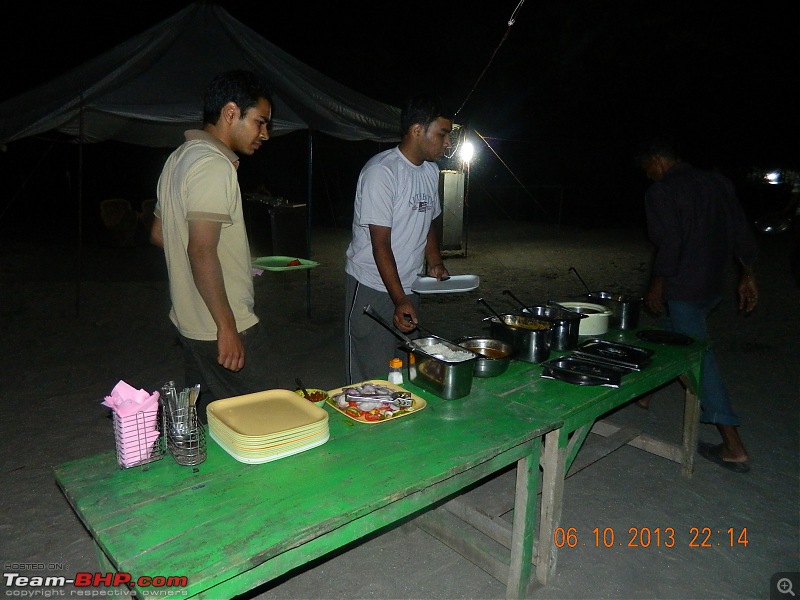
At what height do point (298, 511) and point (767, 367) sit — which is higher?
point (298, 511)

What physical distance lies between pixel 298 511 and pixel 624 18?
25969 millimetres

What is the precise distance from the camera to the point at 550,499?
7.63 feet

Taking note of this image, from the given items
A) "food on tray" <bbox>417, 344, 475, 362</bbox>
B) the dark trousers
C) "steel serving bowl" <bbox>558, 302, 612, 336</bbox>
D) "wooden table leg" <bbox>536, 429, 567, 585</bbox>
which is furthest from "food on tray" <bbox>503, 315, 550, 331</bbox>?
the dark trousers

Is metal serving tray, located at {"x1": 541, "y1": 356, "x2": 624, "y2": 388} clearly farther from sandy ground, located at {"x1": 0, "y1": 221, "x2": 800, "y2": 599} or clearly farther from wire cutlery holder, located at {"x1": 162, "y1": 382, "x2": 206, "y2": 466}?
wire cutlery holder, located at {"x1": 162, "y1": 382, "x2": 206, "y2": 466}

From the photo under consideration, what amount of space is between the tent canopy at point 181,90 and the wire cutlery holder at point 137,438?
14.4ft

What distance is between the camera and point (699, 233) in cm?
331

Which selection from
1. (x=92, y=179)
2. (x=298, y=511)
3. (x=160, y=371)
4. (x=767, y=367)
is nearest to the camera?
(x=298, y=511)

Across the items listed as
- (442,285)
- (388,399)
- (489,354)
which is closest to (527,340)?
(489,354)

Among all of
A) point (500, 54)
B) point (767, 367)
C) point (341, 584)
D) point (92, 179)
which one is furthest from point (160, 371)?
point (500, 54)

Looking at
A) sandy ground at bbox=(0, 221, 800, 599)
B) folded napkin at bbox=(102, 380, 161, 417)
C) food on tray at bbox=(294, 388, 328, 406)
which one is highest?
folded napkin at bbox=(102, 380, 161, 417)

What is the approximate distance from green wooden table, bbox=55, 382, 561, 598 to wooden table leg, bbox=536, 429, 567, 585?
283 mm

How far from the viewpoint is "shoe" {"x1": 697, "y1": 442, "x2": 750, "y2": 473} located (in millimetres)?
3445

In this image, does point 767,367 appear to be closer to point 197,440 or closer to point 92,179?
point 197,440

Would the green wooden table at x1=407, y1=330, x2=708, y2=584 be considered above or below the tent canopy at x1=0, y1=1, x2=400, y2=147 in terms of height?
below
